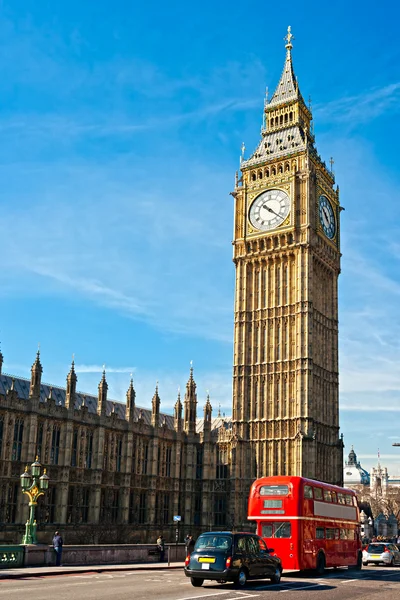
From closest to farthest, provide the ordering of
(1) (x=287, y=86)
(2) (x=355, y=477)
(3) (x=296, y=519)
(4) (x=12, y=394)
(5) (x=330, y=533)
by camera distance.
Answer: (3) (x=296, y=519) < (5) (x=330, y=533) < (4) (x=12, y=394) < (1) (x=287, y=86) < (2) (x=355, y=477)

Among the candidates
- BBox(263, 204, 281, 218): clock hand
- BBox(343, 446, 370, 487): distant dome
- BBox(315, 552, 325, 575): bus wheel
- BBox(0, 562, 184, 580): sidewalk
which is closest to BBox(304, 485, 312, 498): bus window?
BBox(315, 552, 325, 575): bus wheel

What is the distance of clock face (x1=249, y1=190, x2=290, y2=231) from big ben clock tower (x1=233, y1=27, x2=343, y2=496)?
0.11 metres

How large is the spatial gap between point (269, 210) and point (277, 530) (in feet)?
158

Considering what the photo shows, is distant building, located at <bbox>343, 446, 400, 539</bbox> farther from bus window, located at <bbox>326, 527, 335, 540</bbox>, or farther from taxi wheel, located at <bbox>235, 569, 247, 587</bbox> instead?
taxi wheel, located at <bbox>235, 569, 247, 587</bbox>

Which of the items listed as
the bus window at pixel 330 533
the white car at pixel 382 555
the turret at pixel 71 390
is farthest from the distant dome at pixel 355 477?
the bus window at pixel 330 533

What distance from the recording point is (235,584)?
2488cm

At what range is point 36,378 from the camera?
181 ft

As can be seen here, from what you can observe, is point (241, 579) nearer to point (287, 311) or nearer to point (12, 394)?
point (12, 394)

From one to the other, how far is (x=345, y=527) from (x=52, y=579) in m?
16.9

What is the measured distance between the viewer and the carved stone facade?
53.9m

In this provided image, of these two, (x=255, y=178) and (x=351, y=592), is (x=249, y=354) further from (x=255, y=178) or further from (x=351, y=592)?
(x=351, y=592)

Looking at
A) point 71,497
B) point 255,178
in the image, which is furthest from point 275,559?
point 255,178

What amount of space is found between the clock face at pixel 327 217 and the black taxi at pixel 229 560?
173 ft

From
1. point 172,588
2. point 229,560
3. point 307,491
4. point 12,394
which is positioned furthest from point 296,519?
point 12,394
